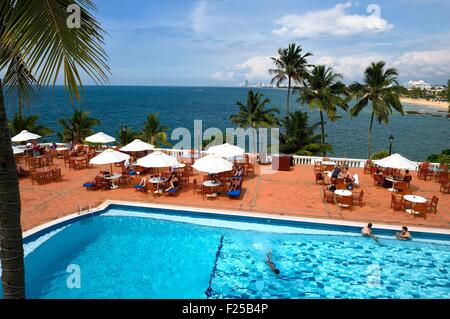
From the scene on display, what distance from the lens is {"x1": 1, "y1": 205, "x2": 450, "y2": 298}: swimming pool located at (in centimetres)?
897

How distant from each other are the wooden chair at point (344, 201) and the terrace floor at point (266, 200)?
0.26m

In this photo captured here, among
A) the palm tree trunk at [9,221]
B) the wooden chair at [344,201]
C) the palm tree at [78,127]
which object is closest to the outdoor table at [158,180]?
the wooden chair at [344,201]

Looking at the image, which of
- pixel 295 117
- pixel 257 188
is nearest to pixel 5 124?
pixel 257 188

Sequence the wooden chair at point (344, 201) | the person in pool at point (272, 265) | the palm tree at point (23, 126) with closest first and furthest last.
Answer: the person in pool at point (272, 265) → the wooden chair at point (344, 201) → the palm tree at point (23, 126)

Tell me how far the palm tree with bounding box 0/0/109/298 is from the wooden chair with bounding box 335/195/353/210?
12846 mm

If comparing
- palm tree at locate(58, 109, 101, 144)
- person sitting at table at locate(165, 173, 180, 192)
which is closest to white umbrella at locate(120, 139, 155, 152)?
person sitting at table at locate(165, 173, 180, 192)

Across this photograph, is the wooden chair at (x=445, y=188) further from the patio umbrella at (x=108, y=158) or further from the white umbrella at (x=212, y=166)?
the patio umbrella at (x=108, y=158)

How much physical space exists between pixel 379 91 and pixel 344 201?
630 inches

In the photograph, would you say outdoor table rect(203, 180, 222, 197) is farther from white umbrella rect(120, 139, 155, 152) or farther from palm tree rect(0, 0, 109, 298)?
palm tree rect(0, 0, 109, 298)

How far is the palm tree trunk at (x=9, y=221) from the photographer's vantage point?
276 cm

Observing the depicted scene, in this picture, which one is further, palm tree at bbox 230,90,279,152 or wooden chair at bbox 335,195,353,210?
palm tree at bbox 230,90,279,152

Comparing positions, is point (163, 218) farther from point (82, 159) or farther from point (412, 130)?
point (412, 130)

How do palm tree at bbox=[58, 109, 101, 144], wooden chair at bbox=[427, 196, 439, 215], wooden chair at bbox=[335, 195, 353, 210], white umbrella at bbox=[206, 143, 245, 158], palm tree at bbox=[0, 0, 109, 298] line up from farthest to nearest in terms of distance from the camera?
palm tree at bbox=[58, 109, 101, 144], white umbrella at bbox=[206, 143, 245, 158], wooden chair at bbox=[335, 195, 353, 210], wooden chair at bbox=[427, 196, 439, 215], palm tree at bbox=[0, 0, 109, 298]

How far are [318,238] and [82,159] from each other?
50.2 ft
